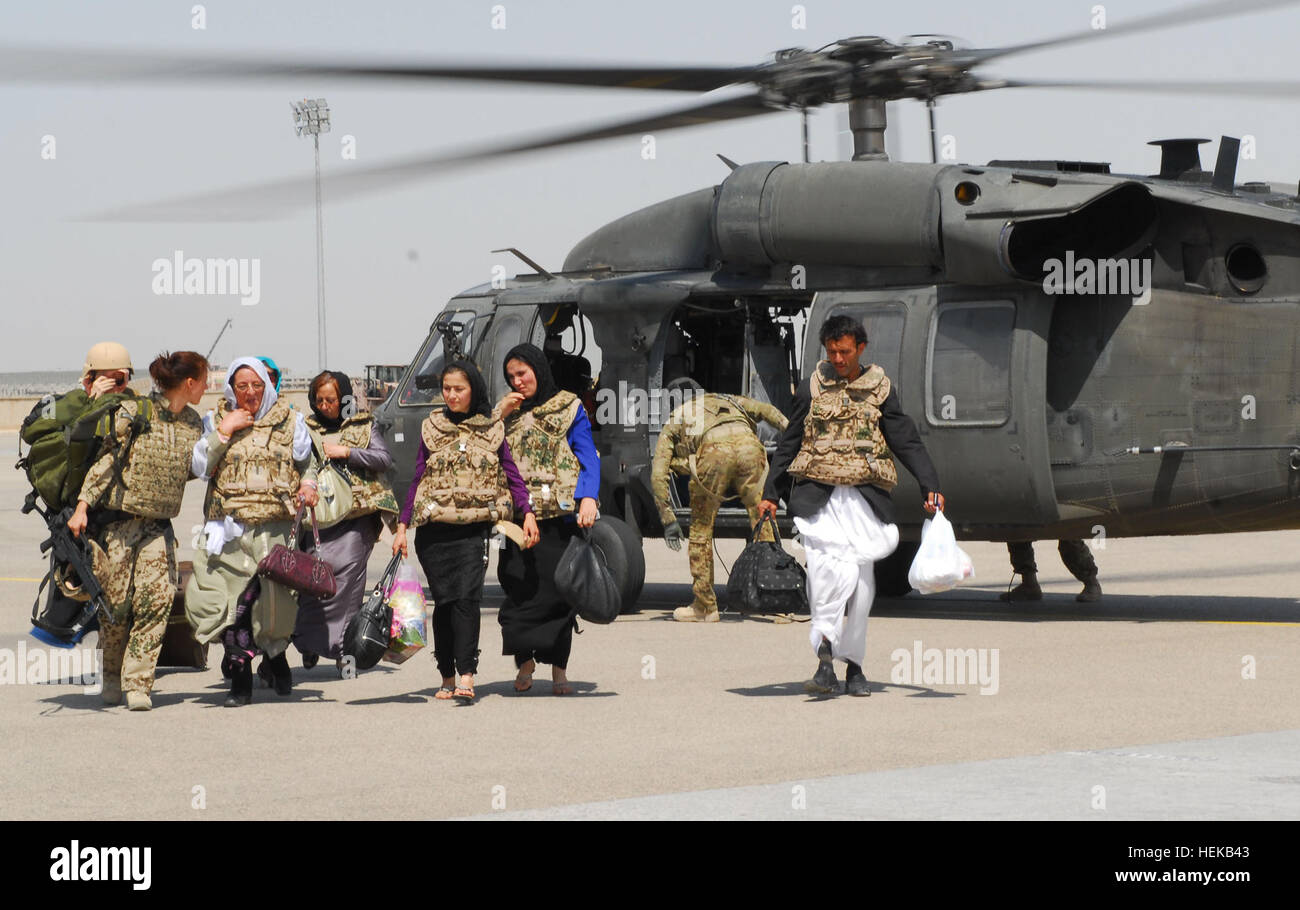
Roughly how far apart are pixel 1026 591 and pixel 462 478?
6.24 meters

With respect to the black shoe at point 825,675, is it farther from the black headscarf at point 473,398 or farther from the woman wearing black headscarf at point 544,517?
the black headscarf at point 473,398

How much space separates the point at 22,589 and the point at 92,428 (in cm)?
701

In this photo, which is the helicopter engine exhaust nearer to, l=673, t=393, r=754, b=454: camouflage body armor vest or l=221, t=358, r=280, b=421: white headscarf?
l=673, t=393, r=754, b=454: camouflage body armor vest

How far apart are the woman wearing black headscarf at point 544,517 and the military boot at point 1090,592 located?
18.3 ft

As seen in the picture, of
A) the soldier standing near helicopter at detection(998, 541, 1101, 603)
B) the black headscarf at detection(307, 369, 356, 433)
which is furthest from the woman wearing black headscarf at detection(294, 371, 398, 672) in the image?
the soldier standing near helicopter at detection(998, 541, 1101, 603)

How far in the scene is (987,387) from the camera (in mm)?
12055

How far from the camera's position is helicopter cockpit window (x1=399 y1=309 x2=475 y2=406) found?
1468 centimetres

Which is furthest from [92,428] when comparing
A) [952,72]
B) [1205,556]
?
[1205,556]

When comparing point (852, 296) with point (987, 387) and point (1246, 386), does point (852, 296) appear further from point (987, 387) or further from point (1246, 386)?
point (1246, 386)

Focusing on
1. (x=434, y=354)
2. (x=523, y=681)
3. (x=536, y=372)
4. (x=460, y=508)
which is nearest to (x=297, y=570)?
(x=460, y=508)

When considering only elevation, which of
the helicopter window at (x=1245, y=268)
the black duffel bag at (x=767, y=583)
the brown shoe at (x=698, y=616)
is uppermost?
the helicopter window at (x=1245, y=268)

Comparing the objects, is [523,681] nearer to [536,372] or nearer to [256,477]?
[536,372]

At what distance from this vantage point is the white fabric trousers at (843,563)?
8609mm

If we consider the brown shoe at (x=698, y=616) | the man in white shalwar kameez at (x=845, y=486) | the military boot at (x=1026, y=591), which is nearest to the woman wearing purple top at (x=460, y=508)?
the man in white shalwar kameez at (x=845, y=486)
